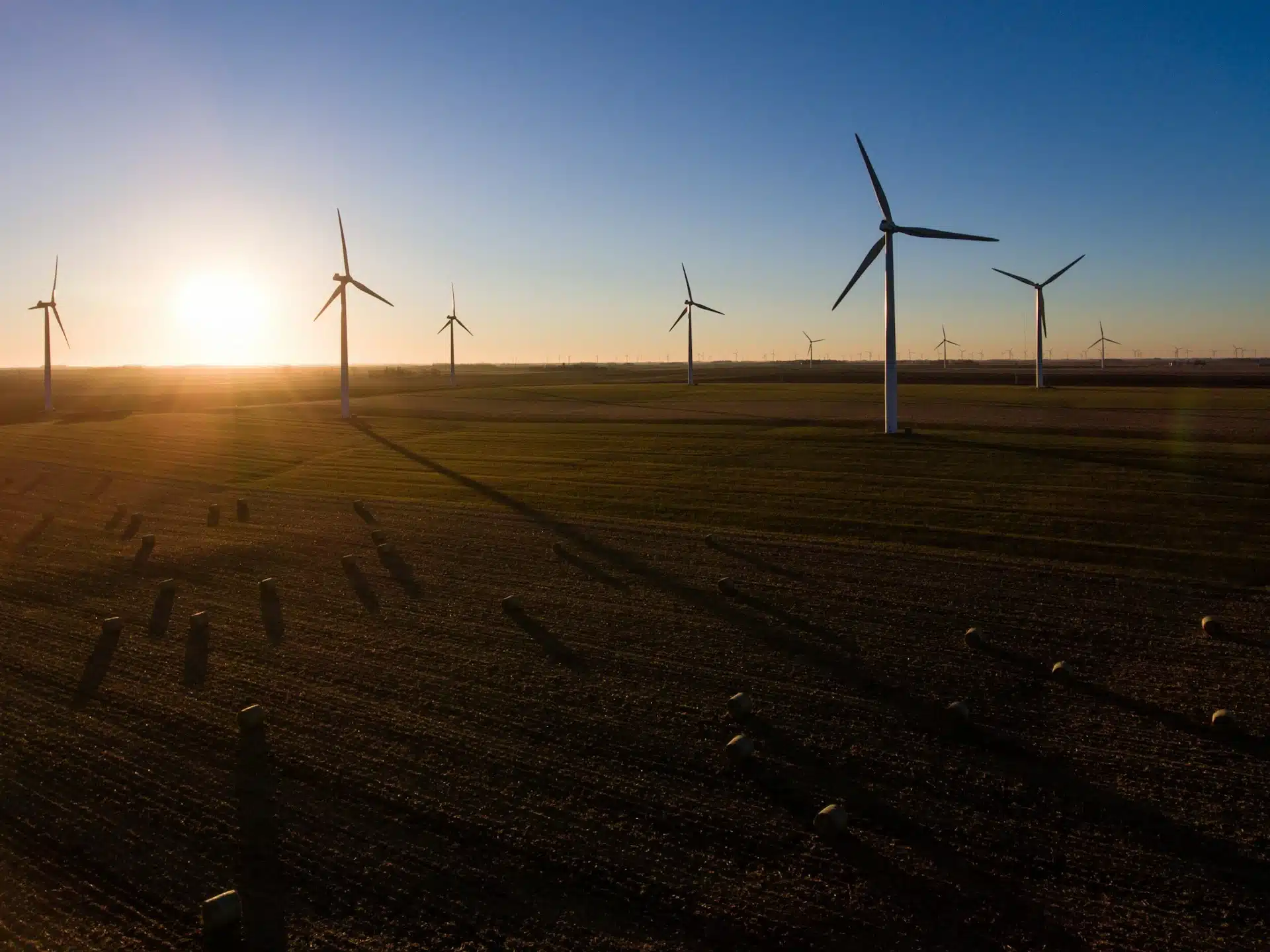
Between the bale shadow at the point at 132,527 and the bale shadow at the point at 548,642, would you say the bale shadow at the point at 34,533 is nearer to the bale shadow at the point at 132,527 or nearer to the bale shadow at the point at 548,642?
the bale shadow at the point at 132,527

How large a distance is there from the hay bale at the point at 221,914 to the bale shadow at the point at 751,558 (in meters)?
14.6

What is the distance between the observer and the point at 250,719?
1222 cm

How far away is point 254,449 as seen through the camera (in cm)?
4925

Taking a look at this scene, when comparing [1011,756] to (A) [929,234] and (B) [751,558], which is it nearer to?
(B) [751,558]

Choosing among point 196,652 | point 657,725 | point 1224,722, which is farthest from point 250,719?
point 1224,722

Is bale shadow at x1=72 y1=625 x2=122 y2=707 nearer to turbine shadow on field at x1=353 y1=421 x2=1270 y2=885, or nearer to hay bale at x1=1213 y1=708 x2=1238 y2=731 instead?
turbine shadow on field at x1=353 y1=421 x2=1270 y2=885

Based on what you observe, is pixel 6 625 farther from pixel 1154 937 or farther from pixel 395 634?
pixel 1154 937

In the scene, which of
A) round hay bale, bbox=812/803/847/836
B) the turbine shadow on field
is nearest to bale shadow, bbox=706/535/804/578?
the turbine shadow on field

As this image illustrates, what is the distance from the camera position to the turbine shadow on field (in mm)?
8961

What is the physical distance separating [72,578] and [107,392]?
165326 mm

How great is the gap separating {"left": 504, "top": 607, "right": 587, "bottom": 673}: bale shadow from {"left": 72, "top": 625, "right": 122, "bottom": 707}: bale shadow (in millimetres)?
7708

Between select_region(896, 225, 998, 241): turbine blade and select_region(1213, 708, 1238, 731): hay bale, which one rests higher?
select_region(896, 225, 998, 241): turbine blade

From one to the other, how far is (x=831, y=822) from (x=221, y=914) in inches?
264

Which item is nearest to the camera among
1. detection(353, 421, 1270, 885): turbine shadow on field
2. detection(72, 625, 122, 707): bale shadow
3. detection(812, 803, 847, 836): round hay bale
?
detection(353, 421, 1270, 885): turbine shadow on field
